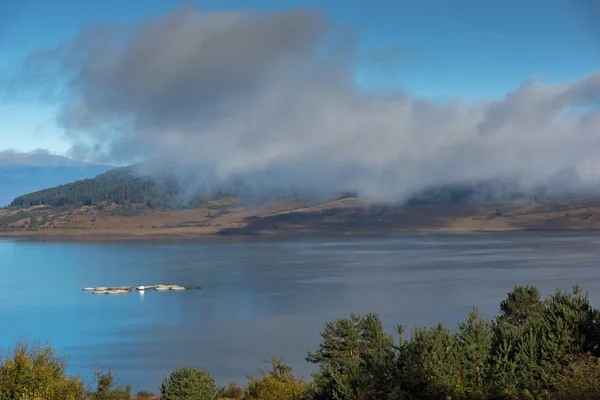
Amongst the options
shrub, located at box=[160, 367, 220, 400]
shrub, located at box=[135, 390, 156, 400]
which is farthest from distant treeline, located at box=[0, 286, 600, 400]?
shrub, located at box=[135, 390, 156, 400]

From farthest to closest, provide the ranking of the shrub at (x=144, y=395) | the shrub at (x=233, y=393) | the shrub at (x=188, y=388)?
the shrub at (x=144, y=395) < the shrub at (x=233, y=393) < the shrub at (x=188, y=388)

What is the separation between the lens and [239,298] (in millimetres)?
67688

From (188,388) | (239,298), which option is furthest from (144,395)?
(239,298)

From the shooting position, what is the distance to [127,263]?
115 meters

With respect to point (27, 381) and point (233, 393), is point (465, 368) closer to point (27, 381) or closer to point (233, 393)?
point (27, 381)

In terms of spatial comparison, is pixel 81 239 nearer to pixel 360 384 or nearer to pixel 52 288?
pixel 52 288

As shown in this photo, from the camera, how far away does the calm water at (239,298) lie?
142ft

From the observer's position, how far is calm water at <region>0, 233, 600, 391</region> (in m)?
43.4

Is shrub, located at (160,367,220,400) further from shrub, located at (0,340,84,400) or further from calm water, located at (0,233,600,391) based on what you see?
calm water, located at (0,233,600,391)

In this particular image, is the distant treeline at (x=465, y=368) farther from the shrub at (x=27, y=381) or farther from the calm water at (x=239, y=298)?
the calm water at (x=239, y=298)

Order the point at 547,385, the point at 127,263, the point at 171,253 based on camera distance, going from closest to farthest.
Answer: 1. the point at 547,385
2. the point at 127,263
3. the point at 171,253

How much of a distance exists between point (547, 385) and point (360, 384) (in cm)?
443

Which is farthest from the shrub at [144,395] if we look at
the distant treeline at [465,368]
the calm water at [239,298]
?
the distant treeline at [465,368]

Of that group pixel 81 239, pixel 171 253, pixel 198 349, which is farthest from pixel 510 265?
pixel 81 239
